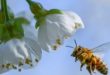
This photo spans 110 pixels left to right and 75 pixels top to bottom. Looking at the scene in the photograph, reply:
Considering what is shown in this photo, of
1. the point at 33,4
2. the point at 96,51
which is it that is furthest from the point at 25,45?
the point at 96,51

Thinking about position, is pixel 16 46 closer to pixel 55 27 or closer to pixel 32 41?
pixel 32 41

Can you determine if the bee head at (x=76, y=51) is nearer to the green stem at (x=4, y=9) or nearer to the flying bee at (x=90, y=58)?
the flying bee at (x=90, y=58)

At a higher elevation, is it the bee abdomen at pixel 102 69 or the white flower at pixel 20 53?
the white flower at pixel 20 53

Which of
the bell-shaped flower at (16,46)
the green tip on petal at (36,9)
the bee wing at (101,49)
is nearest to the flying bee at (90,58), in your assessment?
the bee wing at (101,49)

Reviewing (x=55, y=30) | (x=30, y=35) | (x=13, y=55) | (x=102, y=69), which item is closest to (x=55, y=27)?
(x=55, y=30)

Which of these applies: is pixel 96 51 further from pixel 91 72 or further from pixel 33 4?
pixel 33 4

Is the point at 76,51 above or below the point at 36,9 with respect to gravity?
below

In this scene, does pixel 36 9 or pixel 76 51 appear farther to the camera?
pixel 76 51
